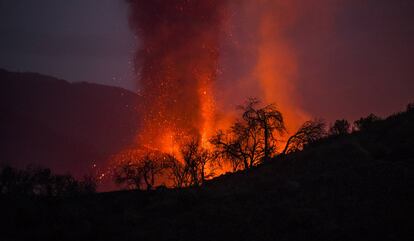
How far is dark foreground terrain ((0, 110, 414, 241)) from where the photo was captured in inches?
627

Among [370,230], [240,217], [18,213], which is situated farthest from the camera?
[18,213]

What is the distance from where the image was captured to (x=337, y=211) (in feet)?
57.0

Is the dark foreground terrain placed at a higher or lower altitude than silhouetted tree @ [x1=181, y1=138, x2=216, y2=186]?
lower

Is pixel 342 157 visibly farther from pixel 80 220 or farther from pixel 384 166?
pixel 80 220

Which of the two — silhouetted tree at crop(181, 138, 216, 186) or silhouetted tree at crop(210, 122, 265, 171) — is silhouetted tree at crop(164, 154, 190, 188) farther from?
silhouetted tree at crop(210, 122, 265, 171)

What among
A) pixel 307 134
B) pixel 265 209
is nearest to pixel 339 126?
pixel 307 134

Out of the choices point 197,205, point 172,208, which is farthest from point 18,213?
point 197,205

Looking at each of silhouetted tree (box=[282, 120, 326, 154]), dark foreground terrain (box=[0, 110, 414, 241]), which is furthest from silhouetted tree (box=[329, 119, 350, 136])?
dark foreground terrain (box=[0, 110, 414, 241])

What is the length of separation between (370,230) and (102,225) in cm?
1249

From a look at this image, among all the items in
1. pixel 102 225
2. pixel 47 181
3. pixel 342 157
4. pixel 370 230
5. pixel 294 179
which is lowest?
pixel 370 230

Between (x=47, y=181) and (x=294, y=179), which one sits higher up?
(x=47, y=181)

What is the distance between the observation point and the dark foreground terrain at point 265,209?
15930 millimetres

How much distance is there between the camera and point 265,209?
1927 cm

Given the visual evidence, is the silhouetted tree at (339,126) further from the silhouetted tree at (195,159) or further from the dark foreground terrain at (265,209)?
the dark foreground terrain at (265,209)
